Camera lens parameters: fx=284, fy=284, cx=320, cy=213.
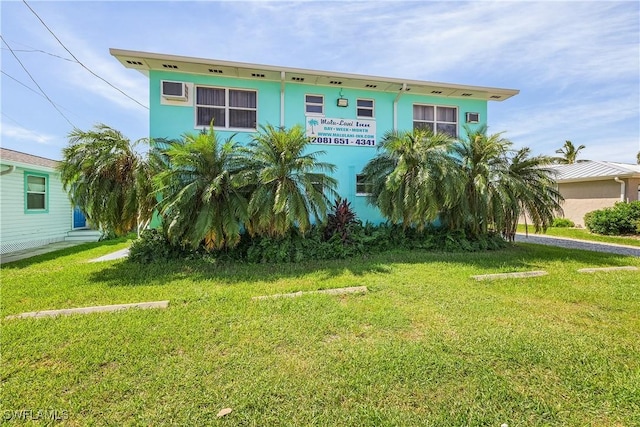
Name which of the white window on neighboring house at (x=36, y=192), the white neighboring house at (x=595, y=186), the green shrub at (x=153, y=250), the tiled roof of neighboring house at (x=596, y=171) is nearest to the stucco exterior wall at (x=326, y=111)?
the green shrub at (x=153, y=250)

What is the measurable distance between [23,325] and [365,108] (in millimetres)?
9948

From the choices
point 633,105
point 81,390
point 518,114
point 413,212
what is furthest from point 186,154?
point 633,105

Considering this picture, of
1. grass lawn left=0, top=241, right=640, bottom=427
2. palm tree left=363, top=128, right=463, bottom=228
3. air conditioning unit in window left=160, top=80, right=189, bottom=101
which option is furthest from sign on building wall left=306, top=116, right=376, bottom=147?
grass lawn left=0, top=241, right=640, bottom=427

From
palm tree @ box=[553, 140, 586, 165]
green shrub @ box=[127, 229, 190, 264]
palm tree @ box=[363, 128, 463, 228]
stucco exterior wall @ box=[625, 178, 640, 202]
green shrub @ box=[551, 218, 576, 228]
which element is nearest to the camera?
green shrub @ box=[127, 229, 190, 264]

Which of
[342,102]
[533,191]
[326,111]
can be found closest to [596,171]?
[533,191]

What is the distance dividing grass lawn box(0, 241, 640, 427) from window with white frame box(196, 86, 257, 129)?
5823mm

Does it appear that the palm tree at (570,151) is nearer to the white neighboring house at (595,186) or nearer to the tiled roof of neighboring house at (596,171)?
the tiled roof of neighboring house at (596,171)

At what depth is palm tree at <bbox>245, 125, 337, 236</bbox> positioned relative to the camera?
6.90 meters

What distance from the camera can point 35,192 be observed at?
10500 millimetres

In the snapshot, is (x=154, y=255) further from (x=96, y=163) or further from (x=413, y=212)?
(x=413, y=212)

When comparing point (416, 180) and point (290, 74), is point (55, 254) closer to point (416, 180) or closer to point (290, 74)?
point (290, 74)

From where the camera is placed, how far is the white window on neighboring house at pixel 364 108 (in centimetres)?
1014

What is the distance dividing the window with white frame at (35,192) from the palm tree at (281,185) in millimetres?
8968

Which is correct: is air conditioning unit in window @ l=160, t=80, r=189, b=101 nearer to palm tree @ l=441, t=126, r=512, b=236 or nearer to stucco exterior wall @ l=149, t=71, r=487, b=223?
stucco exterior wall @ l=149, t=71, r=487, b=223
